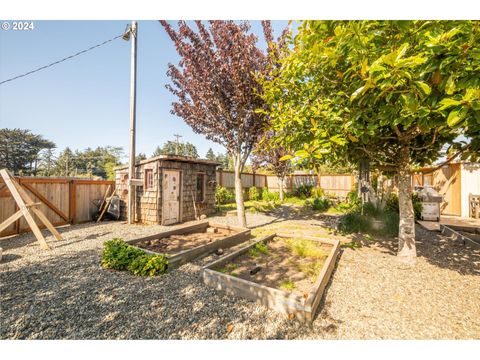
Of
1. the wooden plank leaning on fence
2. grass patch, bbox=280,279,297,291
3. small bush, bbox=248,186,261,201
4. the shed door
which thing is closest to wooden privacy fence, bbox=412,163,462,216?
grass patch, bbox=280,279,297,291

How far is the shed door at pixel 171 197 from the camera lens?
7965 millimetres

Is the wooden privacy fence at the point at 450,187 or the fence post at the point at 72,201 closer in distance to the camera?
the fence post at the point at 72,201

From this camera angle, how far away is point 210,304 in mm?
2703

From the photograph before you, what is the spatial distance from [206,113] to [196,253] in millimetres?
4904

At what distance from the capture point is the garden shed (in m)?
7.82

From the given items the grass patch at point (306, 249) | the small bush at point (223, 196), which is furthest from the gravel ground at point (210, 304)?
the small bush at point (223, 196)

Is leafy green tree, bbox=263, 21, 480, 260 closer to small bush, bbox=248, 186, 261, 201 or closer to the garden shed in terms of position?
the garden shed

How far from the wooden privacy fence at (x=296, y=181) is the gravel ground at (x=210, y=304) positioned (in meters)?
10.2

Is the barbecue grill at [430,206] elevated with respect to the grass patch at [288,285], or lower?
elevated

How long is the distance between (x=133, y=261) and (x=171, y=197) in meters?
4.76

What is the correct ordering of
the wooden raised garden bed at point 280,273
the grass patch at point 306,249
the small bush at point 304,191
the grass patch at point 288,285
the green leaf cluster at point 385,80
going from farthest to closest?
the small bush at point 304,191
the grass patch at point 306,249
the grass patch at point 288,285
the wooden raised garden bed at point 280,273
the green leaf cluster at point 385,80

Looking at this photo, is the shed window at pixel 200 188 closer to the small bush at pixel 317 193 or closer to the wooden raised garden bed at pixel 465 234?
the wooden raised garden bed at pixel 465 234

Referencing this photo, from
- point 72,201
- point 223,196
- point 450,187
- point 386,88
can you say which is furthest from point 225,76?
point 450,187

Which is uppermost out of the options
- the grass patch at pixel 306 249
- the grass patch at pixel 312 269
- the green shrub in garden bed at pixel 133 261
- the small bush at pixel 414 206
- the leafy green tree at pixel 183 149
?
the leafy green tree at pixel 183 149
